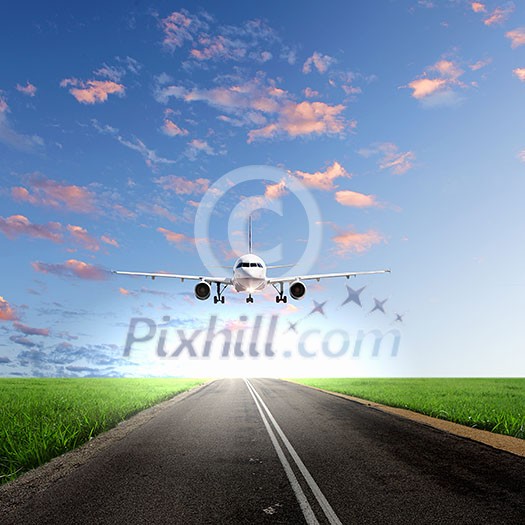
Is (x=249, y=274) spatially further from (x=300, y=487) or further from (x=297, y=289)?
(x=300, y=487)

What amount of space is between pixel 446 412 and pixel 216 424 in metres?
9.48

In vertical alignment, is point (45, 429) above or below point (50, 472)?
above

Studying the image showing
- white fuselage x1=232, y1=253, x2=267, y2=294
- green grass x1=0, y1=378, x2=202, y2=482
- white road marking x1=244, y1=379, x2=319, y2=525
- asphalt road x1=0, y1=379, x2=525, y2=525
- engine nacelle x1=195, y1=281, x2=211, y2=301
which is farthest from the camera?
white fuselage x1=232, y1=253, x2=267, y2=294

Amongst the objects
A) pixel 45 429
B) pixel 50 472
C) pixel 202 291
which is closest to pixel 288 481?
pixel 50 472

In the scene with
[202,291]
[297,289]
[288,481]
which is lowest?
[288,481]

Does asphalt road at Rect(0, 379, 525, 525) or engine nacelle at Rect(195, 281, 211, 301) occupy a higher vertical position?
engine nacelle at Rect(195, 281, 211, 301)

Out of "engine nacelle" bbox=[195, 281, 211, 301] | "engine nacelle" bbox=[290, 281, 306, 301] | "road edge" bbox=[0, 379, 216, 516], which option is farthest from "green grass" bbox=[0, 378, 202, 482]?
"engine nacelle" bbox=[290, 281, 306, 301]

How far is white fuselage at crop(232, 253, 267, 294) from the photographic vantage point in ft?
116

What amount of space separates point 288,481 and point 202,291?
89.6 feet

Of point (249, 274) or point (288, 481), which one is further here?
point (249, 274)

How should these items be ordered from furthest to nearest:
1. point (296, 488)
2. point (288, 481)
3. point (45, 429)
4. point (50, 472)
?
point (45, 429)
point (50, 472)
point (288, 481)
point (296, 488)

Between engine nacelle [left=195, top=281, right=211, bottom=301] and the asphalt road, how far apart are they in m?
21.2

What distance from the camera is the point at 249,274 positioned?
115 ft

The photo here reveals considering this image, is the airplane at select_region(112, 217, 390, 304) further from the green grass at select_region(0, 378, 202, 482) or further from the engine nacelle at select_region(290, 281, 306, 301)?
the green grass at select_region(0, 378, 202, 482)
